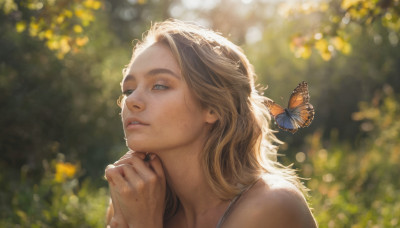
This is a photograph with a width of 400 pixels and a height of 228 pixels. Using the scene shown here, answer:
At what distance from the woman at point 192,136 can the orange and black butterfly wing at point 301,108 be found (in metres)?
0.33

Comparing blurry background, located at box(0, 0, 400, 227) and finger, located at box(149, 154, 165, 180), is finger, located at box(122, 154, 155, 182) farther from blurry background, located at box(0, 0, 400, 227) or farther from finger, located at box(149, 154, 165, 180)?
blurry background, located at box(0, 0, 400, 227)

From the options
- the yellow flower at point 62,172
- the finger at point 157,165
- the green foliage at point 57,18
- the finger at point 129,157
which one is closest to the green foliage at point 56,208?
the yellow flower at point 62,172

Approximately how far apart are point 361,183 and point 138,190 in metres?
4.78

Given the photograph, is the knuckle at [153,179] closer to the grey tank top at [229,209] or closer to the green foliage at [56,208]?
the grey tank top at [229,209]

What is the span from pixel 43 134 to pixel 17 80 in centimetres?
134

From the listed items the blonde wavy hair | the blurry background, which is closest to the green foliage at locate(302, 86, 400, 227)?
the blurry background

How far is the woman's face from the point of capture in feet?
8.43

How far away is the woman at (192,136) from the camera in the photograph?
102 inches

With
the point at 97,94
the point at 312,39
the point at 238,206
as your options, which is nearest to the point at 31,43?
the point at 97,94

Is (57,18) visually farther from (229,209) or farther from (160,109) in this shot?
(229,209)

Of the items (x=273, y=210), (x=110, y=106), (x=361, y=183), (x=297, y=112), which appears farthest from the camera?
(x=110, y=106)

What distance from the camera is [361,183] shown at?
644cm

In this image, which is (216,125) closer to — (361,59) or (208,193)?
(208,193)

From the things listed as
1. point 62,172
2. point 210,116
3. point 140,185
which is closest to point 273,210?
point 210,116
